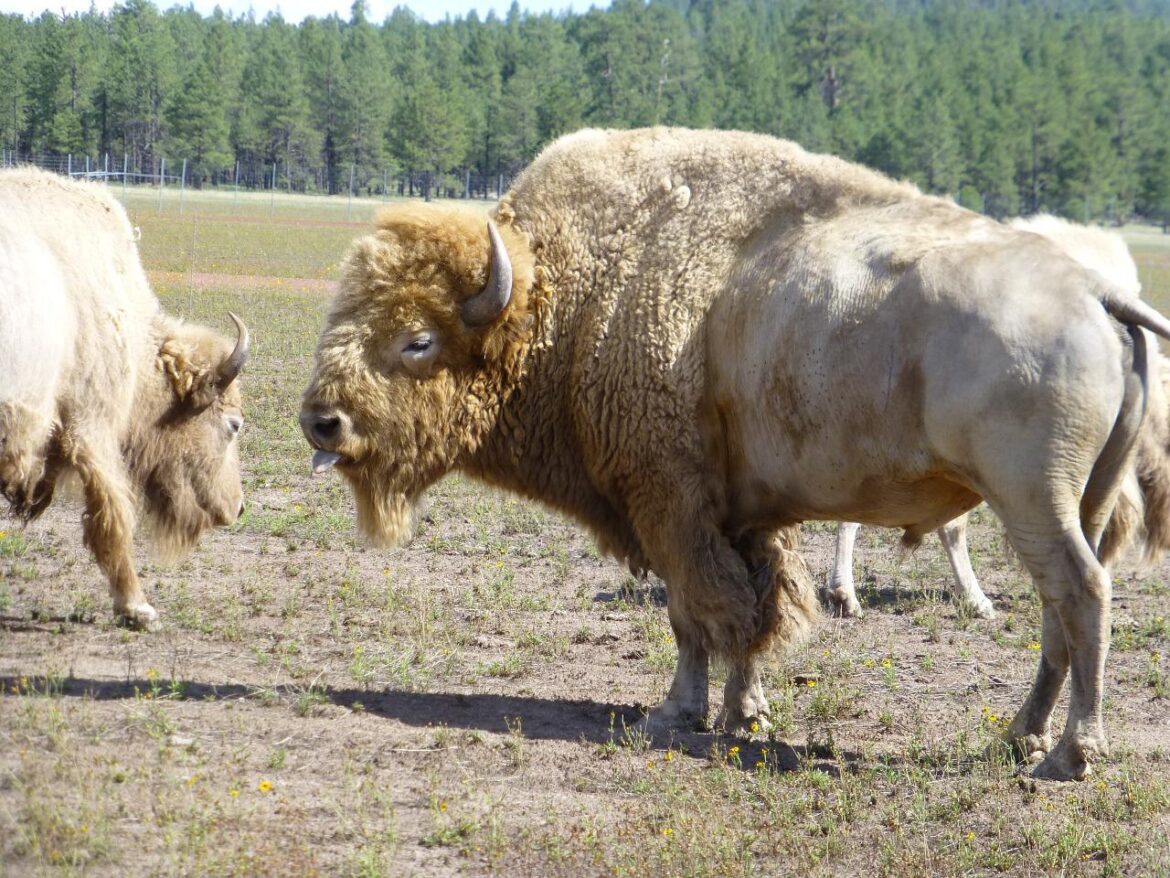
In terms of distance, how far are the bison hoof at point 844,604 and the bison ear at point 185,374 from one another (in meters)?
4.00

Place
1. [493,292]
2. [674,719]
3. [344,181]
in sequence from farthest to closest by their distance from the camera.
Result: [344,181] < [674,719] < [493,292]

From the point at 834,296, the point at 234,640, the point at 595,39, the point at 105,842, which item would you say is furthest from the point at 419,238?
the point at 595,39

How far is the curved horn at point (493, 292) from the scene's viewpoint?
5859 mm

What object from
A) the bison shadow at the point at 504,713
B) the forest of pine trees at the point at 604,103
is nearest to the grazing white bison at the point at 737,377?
the bison shadow at the point at 504,713

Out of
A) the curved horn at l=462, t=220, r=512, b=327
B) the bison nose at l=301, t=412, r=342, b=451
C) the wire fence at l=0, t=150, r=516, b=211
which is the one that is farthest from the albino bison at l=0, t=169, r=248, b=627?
the wire fence at l=0, t=150, r=516, b=211

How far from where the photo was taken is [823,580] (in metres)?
9.09

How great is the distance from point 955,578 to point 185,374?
4.96m

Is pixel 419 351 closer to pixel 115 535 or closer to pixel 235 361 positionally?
pixel 235 361

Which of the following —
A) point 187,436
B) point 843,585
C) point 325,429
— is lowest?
point 843,585

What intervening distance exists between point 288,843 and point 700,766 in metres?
1.90

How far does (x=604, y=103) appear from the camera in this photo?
97.2m

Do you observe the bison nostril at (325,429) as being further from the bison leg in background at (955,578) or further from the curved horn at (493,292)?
the bison leg in background at (955,578)

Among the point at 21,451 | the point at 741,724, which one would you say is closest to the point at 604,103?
the point at 21,451

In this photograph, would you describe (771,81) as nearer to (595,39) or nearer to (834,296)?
(595,39)
